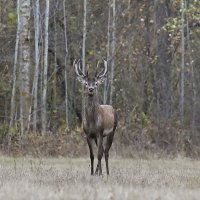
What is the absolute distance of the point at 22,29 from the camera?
Answer: 2441 centimetres

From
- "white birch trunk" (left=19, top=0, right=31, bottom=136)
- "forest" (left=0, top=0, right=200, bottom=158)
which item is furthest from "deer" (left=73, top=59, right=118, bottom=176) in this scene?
"forest" (left=0, top=0, right=200, bottom=158)

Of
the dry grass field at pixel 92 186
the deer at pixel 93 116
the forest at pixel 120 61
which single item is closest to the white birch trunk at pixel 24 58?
the forest at pixel 120 61

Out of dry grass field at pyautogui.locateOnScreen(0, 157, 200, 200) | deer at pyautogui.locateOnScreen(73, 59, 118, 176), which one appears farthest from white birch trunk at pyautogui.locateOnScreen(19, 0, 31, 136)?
dry grass field at pyautogui.locateOnScreen(0, 157, 200, 200)

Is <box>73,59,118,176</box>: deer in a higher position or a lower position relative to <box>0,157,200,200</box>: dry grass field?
higher

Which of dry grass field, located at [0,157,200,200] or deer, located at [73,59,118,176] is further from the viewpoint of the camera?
deer, located at [73,59,118,176]

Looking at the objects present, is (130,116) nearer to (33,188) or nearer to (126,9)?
(126,9)

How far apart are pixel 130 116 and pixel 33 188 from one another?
667 inches

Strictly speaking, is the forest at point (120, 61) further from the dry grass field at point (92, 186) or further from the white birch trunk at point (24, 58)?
the dry grass field at point (92, 186)

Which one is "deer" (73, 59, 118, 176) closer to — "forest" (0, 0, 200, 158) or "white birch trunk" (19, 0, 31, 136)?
"white birch trunk" (19, 0, 31, 136)

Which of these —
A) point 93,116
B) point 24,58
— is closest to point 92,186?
point 93,116

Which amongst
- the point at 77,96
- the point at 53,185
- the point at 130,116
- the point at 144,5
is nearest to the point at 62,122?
the point at 77,96

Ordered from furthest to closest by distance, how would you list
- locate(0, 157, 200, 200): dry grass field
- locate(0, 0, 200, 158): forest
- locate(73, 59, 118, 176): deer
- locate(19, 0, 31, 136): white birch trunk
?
locate(0, 0, 200, 158): forest, locate(19, 0, 31, 136): white birch trunk, locate(73, 59, 118, 176): deer, locate(0, 157, 200, 200): dry grass field

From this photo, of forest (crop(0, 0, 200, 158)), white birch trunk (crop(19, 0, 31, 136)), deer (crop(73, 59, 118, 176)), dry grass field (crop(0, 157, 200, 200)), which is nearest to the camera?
dry grass field (crop(0, 157, 200, 200))

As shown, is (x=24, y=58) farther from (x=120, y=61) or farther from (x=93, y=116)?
(x=93, y=116)
